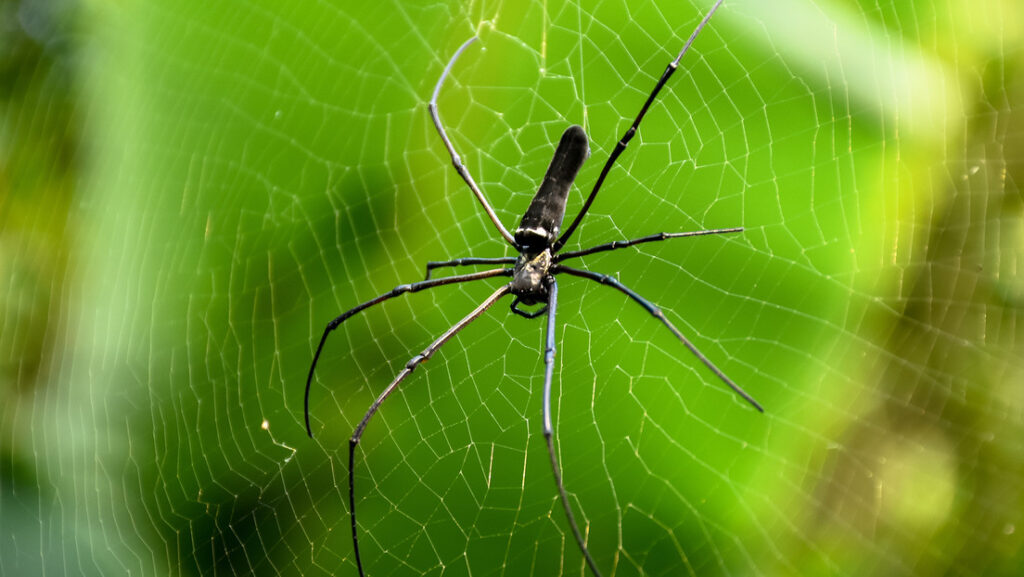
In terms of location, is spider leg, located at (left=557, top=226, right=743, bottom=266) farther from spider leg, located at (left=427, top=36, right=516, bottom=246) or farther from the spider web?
spider leg, located at (left=427, top=36, right=516, bottom=246)

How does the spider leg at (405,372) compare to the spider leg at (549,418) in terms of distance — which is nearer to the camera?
the spider leg at (549,418)

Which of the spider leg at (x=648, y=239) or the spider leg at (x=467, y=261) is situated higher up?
the spider leg at (x=467, y=261)

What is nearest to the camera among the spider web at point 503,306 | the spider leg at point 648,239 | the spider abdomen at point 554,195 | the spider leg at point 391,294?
the spider web at point 503,306

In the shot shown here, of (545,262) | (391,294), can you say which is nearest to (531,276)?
(545,262)

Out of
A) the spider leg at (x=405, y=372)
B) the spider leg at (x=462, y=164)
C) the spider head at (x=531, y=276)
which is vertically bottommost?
the spider leg at (x=405, y=372)

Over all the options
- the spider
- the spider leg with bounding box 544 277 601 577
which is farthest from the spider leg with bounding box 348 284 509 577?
the spider leg with bounding box 544 277 601 577

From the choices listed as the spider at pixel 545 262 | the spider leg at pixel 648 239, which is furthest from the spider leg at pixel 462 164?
the spider leg at pixel 648 239

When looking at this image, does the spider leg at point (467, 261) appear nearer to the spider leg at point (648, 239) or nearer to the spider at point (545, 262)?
the spider at point (545, 262)
